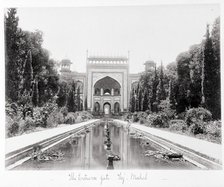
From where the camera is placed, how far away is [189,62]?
11.9m

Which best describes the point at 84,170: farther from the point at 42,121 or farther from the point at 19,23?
the point at 42,121

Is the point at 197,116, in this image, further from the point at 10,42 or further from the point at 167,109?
the point at 10,42

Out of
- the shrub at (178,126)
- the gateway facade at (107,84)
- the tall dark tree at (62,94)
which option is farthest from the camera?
the gateway facade at (107,84)

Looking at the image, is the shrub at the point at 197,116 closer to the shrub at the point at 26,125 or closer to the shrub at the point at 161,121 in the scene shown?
the shrub at the point at 161,121

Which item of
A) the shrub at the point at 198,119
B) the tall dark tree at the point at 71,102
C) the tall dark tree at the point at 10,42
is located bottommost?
the shrub at the point at 198,119

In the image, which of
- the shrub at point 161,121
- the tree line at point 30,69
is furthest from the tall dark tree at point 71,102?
the shrub at point 161,121

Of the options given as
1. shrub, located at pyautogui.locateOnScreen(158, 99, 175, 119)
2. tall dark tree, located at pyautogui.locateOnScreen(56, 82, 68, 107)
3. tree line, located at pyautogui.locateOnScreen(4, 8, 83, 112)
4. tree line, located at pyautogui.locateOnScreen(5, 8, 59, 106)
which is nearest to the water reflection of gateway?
tall dark tree, located at pyautogui.locateOnScreen(56, 82, 68, 107)

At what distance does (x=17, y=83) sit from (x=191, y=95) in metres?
4.96

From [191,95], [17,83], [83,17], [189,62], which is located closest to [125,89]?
[189,62]

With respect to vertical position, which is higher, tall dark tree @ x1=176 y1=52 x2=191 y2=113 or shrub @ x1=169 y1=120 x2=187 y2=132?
tall dark tree @ x1=176 y1=52 x2=191 y2=113

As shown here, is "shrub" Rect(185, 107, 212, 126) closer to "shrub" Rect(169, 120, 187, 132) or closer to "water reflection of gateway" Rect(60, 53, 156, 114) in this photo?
"shrub" Rect(169, 120, 187, 132)

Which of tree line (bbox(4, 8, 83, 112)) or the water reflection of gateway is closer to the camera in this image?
tree line (bbox(4, 8, 83, 112))

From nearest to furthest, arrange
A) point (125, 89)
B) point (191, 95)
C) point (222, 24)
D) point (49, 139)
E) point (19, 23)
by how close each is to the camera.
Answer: point (222, 24) < point (19, 23) < point (49, 139) < point (191, 95) < point (125, 89)
